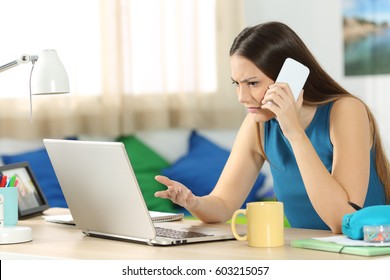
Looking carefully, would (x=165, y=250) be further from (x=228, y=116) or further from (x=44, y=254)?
(x=228, y=116)

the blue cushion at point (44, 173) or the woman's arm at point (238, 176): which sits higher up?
the woman's arm at point (238, 176)

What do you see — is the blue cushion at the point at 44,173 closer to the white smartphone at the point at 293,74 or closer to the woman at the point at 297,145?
the woman at the point at 297,145

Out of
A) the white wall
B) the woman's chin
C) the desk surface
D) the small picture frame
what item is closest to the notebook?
the desk surface

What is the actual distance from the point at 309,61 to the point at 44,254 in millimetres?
945

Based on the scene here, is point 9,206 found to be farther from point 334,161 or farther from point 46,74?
point 334,161

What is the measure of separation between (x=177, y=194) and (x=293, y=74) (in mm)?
431

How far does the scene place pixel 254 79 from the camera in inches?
84.7

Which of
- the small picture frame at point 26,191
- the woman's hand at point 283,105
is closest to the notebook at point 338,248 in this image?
the woman's hand at point 283,105

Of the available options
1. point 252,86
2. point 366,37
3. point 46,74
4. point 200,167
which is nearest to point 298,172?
point 252,86

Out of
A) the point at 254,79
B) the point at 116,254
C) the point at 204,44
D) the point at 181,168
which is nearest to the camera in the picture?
the point at 116,254

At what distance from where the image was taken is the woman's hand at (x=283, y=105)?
199 centimetres

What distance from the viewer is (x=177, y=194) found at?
6.72 feet

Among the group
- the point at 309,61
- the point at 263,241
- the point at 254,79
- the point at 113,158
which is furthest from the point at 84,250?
the point at 309,61

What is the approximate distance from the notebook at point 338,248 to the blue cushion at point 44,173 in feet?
6.76
